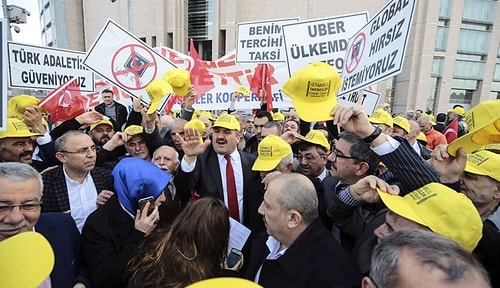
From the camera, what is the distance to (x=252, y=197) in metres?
3.45

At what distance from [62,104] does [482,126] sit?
192 inches

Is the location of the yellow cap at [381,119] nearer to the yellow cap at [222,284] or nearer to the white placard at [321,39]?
the white placard at [321,39]

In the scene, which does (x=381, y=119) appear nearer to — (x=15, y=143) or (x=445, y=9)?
(x=15, y=143)

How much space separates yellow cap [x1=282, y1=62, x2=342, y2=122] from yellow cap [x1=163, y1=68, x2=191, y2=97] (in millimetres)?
2598

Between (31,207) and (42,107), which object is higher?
(42,107)

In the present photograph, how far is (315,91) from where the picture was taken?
213 centimetres

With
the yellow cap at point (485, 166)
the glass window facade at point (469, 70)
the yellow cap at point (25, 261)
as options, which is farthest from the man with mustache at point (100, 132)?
the glass window facade at point (469, 70)

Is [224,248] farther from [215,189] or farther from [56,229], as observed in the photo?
[215,189]

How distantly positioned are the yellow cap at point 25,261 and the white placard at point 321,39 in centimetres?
441

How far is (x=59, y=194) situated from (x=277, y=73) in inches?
218

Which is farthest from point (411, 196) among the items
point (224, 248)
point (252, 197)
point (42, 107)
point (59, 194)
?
point (42, 107)

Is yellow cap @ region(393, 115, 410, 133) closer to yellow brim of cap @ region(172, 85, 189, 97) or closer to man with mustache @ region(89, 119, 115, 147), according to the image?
yellow brim of cap @ region(172, 85, 189, 97)

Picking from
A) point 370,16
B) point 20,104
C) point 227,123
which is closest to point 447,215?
point 227,123

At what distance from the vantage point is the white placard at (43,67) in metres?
5.18
